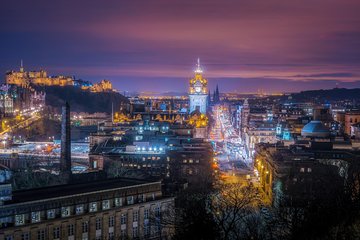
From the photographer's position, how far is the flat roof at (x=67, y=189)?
43938mm

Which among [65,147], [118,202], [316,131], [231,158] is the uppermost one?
[316,131]

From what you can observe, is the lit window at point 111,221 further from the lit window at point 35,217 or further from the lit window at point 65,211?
the lit window at point 35,217

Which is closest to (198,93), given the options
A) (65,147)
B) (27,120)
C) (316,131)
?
(27,120)

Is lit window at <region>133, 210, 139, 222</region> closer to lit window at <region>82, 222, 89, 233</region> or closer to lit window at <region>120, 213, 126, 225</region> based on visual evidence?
lit window at <region>120, 213, 126, 225</region>

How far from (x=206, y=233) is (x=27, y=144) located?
9854cm

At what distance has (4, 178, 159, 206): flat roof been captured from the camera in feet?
144

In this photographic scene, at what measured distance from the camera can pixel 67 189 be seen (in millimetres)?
47250

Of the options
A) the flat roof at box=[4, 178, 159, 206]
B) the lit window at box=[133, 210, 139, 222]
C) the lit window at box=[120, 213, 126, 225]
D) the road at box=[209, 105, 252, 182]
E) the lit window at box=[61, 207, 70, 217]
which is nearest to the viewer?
the lit window at box=[61, 207, 70, 217]

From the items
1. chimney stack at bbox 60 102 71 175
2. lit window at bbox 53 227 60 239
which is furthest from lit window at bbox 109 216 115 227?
chimney stack at bbox 60 102 71 175

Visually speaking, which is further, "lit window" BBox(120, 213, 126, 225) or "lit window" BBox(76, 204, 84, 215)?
"lit window" BBox(120, 213, 126, 225)

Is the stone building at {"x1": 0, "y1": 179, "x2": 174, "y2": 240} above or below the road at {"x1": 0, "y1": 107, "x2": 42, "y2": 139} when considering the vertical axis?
below

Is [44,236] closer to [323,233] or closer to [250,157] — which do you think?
[323,233]

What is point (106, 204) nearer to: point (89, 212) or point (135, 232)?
point (89, 212)

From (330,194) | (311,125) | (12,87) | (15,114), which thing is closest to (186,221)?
(330,194)
